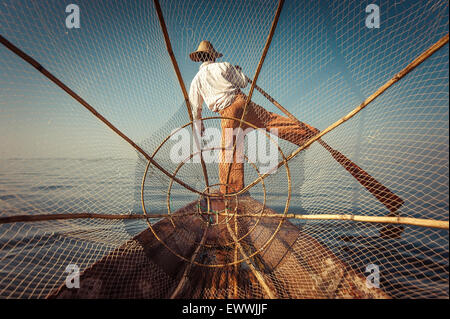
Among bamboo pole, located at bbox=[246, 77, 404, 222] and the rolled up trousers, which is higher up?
the rolled up trousers

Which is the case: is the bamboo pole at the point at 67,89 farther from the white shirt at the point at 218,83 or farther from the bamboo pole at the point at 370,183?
the bamboo pole at the point at 370,183

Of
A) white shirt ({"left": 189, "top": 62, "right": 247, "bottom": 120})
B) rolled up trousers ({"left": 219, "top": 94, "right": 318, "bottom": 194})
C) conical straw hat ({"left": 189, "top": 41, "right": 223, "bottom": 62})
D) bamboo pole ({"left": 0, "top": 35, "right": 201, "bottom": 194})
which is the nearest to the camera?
bamboo pole ({"left": 0, "top": 35, "right": 201, "bottom": 194})

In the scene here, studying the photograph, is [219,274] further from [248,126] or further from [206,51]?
[206,51]

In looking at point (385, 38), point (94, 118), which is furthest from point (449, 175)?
point (94, 118)

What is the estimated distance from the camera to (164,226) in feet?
8.59

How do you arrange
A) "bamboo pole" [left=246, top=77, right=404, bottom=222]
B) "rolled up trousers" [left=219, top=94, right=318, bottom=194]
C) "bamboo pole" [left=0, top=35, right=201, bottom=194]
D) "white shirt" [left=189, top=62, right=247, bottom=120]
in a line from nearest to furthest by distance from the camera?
"bamboo pole" [left=0, top=35, right=201, bottom=194]
"bamboo pole" [left=246, top=77, right=404, bottom=222]
"rolled up trousers" [left=219, top=94, right=318, bottom=194]
"white shirt" [left=189, top=62, right=247, bottom=120]

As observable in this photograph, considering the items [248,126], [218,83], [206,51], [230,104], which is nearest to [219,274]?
[248,126]

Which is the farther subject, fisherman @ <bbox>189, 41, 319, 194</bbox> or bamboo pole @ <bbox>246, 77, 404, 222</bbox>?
fisherman @ <bbox>189, 41, 319, 194</bbox>

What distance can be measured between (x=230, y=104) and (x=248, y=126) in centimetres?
45

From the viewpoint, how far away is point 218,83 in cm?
316

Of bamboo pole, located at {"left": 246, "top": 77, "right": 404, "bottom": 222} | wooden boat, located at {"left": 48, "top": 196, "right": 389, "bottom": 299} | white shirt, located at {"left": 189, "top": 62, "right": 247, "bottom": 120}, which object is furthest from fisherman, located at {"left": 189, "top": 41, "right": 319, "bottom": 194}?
wooden boat, located at {"left": 48, "top": 196, "right": 389, "bottom": 299}

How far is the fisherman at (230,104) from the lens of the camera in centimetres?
298

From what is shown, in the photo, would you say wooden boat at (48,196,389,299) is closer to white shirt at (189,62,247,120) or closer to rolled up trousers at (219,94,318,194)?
rolled up trousers at (219,94,318,194)

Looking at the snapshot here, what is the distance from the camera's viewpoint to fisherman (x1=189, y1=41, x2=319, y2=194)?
298 cm
